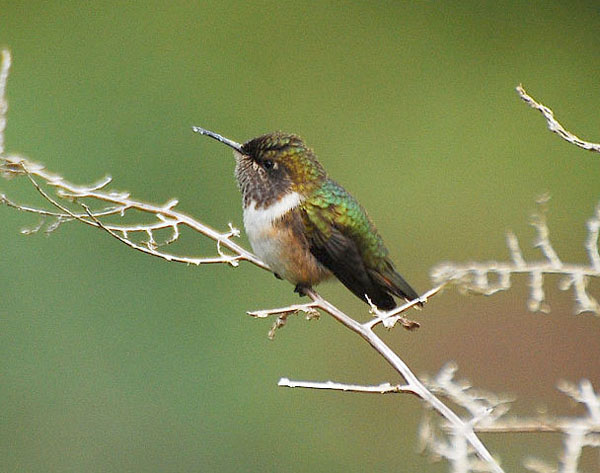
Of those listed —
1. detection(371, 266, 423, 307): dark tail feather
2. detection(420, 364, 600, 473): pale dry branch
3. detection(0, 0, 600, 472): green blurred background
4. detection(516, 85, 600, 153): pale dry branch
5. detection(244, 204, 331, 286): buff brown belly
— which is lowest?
detection(420, 364, 600, 473): pale dry branch

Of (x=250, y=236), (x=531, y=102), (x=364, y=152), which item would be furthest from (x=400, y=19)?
(x=531, y=102)

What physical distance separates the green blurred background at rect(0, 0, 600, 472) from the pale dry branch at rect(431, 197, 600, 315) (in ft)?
15.5

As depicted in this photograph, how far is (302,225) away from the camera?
12.6 feet

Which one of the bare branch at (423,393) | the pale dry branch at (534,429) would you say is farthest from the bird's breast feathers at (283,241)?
the pale dry branch at (534,429)

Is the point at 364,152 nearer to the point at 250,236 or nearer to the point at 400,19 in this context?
the point at 400,19

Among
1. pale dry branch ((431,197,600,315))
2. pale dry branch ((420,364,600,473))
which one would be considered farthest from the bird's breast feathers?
pale dry branch ((420,364,600,473))

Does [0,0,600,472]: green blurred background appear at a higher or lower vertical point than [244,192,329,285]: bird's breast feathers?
higher

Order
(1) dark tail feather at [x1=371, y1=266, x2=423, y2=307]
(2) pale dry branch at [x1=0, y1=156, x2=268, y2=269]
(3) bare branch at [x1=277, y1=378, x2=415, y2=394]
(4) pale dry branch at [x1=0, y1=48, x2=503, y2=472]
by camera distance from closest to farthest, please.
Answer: (3) bare branch at [x1=277, y1=378, x2=415, y2=394], (4) pale dry branch at [x1=0, y1=48, x2=503, y2=472], (2) pale dry branch at [x1=0, y1=156, x2=268, y2=269], (1) dark tail feather at [x1=371, y1=266, x2=423, y2=307]

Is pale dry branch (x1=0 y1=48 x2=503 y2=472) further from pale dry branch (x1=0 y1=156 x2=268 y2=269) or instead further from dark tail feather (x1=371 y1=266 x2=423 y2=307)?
dark tail feather (x1=371 y1=266 x2=423 y2=307)

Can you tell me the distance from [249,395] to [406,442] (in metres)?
1.22

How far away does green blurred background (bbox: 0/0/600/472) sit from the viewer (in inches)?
270

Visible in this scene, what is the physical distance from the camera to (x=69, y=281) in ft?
24.6

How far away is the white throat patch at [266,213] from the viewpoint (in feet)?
12.3

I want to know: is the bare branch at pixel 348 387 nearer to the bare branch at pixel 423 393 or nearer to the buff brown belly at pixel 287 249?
the bare branch at pixel 423 393
